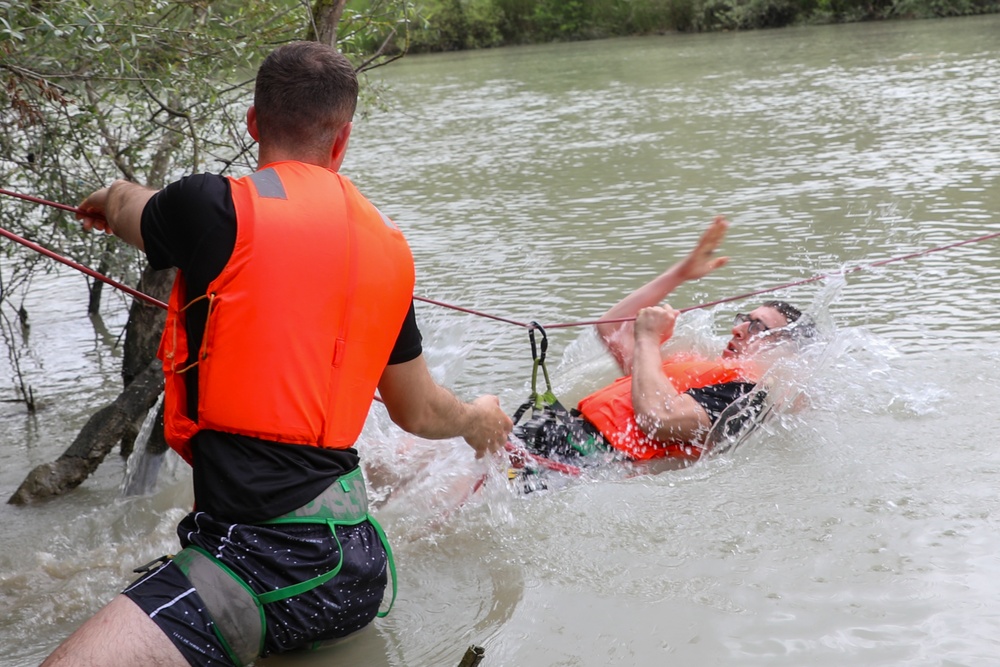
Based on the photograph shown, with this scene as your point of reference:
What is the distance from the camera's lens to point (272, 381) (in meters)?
2.70

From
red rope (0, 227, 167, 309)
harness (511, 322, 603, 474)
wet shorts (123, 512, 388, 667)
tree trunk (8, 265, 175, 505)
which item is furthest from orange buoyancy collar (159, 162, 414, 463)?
tree trunk (8, 265, 175, 505)

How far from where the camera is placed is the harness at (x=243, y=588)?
2705mm

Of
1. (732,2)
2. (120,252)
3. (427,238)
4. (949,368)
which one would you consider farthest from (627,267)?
(732,2)

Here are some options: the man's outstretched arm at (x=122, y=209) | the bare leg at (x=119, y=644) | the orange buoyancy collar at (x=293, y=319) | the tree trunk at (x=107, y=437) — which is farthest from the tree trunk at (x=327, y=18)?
the bare leg at (x=119, y=644)

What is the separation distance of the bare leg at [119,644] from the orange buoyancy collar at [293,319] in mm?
475

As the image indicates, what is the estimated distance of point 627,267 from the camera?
28.5 ft

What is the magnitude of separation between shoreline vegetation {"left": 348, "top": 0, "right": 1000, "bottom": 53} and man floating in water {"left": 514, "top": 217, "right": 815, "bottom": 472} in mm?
27837

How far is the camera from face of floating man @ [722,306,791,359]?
5.48 m

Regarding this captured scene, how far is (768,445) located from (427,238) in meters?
5.66

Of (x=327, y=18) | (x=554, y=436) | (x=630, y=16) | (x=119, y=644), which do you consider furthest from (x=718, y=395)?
(x=630, y=16)

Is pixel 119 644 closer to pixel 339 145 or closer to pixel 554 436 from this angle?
pixel 339 145

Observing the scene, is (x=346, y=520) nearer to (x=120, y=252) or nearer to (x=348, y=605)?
(x=348, y=605)

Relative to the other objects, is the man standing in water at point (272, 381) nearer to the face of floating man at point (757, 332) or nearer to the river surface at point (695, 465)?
the river surface at point (695, 465)

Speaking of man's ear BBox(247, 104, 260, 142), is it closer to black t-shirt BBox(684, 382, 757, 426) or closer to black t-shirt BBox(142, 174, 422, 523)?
black t-shirt BBox(142, 174, 422, 523)
